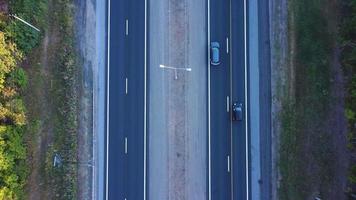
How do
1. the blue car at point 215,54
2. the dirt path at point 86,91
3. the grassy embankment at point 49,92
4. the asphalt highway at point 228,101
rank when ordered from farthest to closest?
the blue car at point 215,54, the asphalt highway at point 228,101, the dirt path at point 86,91, the grassy embankment at point 49,92

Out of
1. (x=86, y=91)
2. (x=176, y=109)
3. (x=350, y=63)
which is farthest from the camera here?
Result: (x=176, y=109)

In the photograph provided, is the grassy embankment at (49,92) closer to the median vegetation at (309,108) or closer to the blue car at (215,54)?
the blue car at (215,54)

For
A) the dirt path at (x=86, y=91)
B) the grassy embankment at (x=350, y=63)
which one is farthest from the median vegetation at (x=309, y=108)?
the dirt path at (x=86, y=91)

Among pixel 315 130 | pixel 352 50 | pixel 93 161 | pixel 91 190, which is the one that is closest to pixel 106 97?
pixel 93 161

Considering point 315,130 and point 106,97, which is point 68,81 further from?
point 315,130

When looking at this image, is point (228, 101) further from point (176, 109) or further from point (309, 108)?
point (309, 108)

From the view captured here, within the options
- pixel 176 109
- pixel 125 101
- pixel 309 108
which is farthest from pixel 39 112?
pixel 309 108

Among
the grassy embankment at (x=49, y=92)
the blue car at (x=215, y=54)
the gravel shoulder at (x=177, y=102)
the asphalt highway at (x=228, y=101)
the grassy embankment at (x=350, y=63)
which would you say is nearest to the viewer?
the grassy embankment at (x=49, y=92)
